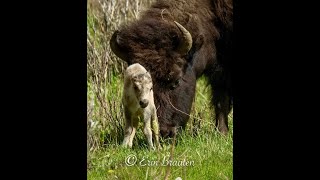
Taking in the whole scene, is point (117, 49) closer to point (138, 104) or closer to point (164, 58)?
point (164, 58)

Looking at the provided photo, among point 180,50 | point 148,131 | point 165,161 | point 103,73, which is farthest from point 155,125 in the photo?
point 180,50

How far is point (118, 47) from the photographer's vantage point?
6.78 metres

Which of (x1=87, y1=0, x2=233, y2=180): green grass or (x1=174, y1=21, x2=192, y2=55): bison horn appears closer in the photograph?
(x1=87, y1=0, x2=233, y2=180): green grass

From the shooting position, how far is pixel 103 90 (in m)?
6.65

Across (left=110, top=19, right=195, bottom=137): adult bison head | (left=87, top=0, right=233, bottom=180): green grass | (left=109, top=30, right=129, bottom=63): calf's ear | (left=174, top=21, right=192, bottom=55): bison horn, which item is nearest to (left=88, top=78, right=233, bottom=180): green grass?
(left=87, top=0, right=233, bottom=180): green grass

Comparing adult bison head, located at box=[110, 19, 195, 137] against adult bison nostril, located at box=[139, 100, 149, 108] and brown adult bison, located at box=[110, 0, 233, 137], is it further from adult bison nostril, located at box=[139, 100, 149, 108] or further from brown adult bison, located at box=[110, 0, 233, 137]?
adult bison nostril, located at box=[139, 100, 149, 108]

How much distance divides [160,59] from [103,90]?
590 mm

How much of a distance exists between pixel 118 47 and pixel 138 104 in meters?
0.82

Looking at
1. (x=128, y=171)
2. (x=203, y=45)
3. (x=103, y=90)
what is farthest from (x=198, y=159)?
(x=203, y=45)

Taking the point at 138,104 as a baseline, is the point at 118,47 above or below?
above

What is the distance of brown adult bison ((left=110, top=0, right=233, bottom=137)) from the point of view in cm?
670

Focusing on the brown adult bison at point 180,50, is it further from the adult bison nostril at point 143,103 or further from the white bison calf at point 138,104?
the adult bison nostril at point 143,103

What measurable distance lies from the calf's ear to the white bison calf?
0.44m

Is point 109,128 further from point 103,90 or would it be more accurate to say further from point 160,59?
point 160,59
